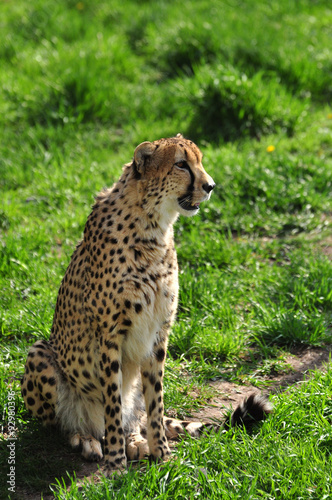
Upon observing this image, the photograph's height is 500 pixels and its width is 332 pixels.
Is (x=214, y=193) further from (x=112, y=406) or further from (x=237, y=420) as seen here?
(x=112, y=406)

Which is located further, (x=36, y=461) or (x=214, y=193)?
(x=214, y=193)

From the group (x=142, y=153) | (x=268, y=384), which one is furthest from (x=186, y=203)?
(x=268, y=384)

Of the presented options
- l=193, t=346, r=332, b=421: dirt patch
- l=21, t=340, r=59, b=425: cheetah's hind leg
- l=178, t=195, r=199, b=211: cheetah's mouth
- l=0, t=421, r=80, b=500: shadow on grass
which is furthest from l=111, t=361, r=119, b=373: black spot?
l=178, t=195, r=199, b=211: cheetah's mouth

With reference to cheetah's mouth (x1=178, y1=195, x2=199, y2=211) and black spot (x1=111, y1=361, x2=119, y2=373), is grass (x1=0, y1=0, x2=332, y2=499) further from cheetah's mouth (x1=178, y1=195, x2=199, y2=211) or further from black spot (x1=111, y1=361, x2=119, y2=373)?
cheetah's mouth (x1=178, y1=195, x2=199, y2=211)

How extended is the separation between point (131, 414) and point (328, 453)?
2.90 ft

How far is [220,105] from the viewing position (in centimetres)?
578

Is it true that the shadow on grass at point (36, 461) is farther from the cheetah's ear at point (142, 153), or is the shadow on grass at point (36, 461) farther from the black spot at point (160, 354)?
the cheetah's ear at point (142, 153)

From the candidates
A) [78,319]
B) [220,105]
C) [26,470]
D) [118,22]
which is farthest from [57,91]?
[26,470]

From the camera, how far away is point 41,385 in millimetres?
2932

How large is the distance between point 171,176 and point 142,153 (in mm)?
150

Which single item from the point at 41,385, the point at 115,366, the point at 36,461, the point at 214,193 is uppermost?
the point at 214,193

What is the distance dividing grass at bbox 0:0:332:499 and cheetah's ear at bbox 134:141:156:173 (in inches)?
45.9

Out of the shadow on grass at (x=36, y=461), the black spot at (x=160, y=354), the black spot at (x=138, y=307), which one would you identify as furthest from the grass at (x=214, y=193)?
the black spot at (x=138, y=307)

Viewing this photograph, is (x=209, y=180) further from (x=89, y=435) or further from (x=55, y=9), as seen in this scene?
(x=55, y=9)
